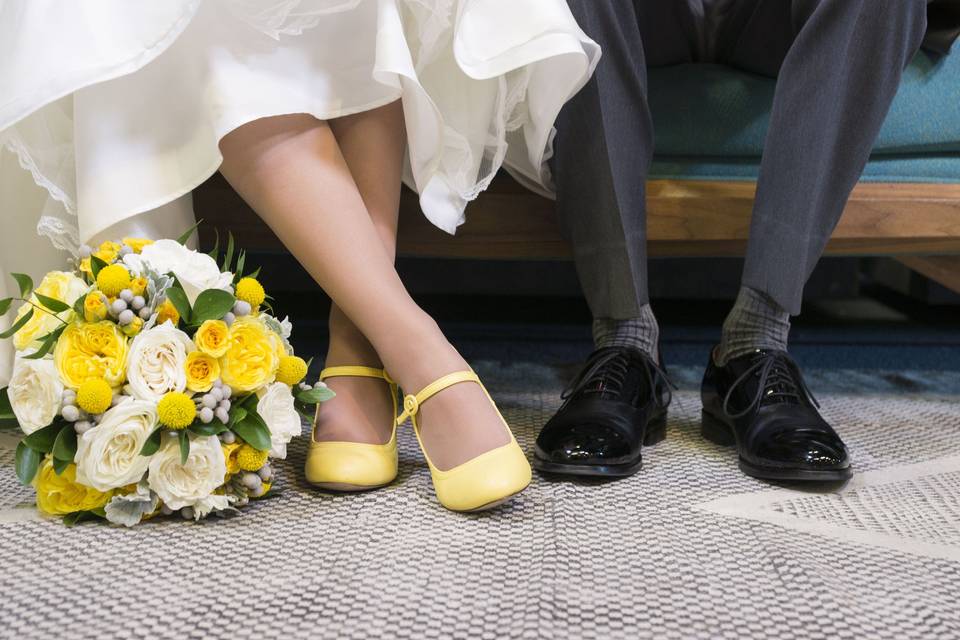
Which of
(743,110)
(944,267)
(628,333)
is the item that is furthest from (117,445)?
(944,267)

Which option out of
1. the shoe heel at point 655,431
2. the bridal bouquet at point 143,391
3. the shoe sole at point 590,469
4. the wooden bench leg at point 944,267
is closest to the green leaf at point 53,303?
the bridal bouquet at point 143,391

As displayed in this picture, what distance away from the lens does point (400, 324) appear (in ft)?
2.30

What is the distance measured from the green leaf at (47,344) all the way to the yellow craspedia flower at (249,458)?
0.16 m

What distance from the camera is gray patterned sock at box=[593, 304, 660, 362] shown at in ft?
Answer: 2.87

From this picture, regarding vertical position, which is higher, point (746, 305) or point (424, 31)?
point (424, 31)

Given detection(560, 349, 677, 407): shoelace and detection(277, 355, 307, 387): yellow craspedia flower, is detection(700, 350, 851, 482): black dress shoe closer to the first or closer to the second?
detection(560, 349, 677, 407): shoelace

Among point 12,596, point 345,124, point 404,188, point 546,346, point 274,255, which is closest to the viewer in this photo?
point 12,596

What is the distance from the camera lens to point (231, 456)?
65cm

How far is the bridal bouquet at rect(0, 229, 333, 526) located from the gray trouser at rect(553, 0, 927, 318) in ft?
1.17

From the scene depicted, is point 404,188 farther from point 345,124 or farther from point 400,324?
point 400,324

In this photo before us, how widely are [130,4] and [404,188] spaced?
405 mm

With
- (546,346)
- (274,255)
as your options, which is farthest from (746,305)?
(274,255)

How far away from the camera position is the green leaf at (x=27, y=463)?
2.05 feet

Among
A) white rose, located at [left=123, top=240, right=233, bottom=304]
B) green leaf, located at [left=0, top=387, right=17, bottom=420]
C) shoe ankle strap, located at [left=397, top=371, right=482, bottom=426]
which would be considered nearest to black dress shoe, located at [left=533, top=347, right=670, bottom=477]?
shoe ankle strap, located at [left=397, top=371, right=482, bottom=426]
